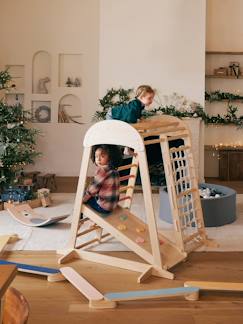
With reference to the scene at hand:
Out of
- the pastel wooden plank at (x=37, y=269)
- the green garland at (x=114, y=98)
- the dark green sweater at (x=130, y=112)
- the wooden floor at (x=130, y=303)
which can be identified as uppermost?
the green garland at (x=114, y=98)

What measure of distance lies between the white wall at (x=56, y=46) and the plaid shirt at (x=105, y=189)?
4066 mm

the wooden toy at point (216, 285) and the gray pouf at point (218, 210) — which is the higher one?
the gray pouf at point (218, 210)

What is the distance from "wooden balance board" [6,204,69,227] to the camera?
4.12 meters

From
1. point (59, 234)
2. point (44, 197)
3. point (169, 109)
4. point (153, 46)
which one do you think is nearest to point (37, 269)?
point (59, 234)

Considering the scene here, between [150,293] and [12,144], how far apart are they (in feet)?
9.65

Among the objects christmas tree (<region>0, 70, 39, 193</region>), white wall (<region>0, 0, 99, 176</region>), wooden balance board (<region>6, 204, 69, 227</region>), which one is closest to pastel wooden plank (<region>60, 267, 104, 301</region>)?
wooden balance board (<region>6, 204, 69, 227</region>)

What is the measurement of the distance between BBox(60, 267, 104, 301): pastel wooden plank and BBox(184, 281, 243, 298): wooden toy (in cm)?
61

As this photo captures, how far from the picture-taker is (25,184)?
522cm

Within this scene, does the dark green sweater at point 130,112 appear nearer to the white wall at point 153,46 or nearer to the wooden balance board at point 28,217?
the wooden balance board at point 28,217

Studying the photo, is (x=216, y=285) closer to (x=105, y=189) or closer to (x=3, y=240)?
(x=105, y=189)

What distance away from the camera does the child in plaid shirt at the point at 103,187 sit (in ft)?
11.0

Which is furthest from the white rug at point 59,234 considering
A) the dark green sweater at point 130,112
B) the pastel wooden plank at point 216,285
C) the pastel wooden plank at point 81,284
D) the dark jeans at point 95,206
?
the dark green sweater at point 130,112

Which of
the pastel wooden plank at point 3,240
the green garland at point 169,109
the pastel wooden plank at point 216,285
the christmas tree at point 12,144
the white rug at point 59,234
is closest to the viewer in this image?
the pastel wooden plank at point 216,285

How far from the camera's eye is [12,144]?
491cm
